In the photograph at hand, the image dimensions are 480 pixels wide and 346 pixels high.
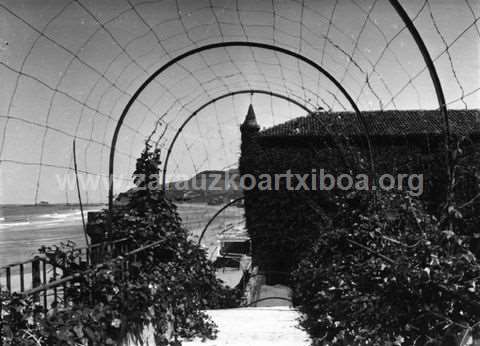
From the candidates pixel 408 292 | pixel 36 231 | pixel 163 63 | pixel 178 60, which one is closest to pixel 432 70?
pixel 408 292

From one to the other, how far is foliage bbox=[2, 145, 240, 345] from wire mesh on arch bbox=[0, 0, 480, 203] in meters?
0.55

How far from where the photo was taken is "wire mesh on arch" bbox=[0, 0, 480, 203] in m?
3.52

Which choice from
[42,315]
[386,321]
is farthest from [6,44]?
[386,321]

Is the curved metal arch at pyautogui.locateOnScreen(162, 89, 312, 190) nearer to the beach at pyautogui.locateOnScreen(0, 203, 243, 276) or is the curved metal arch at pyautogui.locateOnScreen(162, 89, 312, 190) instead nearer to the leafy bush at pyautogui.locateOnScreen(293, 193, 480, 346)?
the leafy bush at pyautogui.locateOnScreen(293, 193, 480, 346)

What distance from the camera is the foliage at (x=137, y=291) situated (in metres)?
2.54

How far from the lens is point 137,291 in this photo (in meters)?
3.59

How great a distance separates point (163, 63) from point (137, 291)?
3.06 metres

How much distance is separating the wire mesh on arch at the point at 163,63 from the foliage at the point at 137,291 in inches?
21.5

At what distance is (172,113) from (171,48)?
1.74 m

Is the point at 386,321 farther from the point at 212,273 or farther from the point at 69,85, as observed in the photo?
the point at 212,273

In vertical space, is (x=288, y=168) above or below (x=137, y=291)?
above

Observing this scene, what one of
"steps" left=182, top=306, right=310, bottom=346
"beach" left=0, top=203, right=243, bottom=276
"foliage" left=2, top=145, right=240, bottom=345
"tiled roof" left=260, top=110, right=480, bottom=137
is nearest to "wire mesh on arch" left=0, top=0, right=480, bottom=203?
"foliage" left=2, top=145, right=240, bottom=345

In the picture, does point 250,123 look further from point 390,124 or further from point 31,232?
point 31,232

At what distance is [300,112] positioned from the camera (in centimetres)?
805
